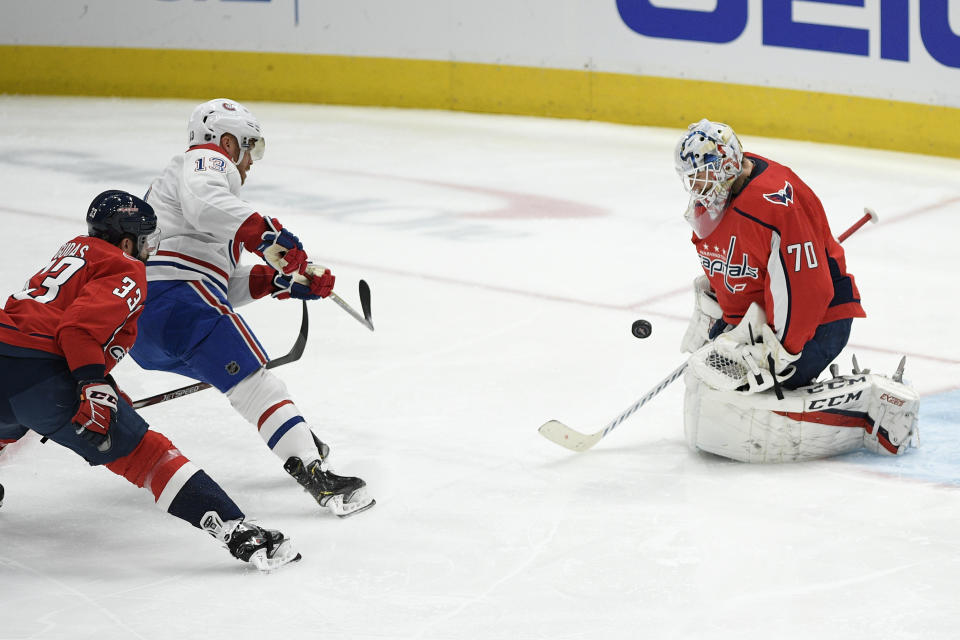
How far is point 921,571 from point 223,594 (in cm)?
139

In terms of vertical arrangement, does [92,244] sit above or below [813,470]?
above

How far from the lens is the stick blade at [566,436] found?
357 cm

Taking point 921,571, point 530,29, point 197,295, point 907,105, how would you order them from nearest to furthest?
1. point 921,571
2. point 197,295
3. point 907,105
4. point 530,29

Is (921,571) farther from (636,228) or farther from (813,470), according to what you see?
(636,228)

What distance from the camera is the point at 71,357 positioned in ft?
9.09

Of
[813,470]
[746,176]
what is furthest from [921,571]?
[746,176]

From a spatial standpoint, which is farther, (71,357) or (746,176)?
(746,176)

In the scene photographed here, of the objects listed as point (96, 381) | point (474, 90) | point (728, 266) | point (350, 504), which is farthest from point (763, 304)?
point (474, 90)

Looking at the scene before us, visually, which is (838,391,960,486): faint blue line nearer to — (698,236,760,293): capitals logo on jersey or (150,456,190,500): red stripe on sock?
(698,236,760,293): capitals logo on jersey

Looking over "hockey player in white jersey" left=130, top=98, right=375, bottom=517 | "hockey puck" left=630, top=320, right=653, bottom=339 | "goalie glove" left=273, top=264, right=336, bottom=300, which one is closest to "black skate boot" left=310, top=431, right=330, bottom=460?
"hockey player in white jersey" left=130, top=98, right=375, bottom=517

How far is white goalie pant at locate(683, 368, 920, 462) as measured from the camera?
3.40 m

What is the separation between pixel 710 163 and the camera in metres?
3.27

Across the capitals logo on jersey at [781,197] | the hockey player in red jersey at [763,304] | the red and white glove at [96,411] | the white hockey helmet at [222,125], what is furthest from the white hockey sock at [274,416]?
the capitals logo on jersey at [781,197]

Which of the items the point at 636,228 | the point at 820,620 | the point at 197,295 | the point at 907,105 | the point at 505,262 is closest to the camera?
the point at 820,620
